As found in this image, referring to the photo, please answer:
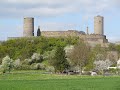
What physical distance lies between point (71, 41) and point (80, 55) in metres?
45.8

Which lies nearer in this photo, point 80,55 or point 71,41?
point 80,55

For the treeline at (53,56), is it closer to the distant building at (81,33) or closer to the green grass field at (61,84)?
the distant building at (81,33)

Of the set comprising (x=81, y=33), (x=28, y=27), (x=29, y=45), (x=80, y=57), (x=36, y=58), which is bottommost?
(x=80, y=57)

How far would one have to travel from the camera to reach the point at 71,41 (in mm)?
144625

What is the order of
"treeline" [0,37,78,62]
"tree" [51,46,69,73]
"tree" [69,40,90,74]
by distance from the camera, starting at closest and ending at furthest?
"tree" [51,46,69,73]
"tree" [69,40,90,74]
"treeline" [0,37,78,62]

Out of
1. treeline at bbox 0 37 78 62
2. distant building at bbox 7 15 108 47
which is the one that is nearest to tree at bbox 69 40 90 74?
treeline at bbox 0 37 78 62

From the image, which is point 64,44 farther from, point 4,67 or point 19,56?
point 4,67

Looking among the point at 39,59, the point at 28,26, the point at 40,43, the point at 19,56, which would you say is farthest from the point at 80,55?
the point at 28,26

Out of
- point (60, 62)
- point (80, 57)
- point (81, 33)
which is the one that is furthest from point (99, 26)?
point (60, 62)

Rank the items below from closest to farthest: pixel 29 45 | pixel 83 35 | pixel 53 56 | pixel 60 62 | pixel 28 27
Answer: pixel 60 62, pixel 53 56, pixel 29 45, pixel 83 35, pixel 28 27

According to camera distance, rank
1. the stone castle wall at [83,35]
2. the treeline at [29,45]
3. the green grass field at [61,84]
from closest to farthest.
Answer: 1. the green grass field at [61,84]
2. the treeline at [29,45]
3. the stone castle wall at [83,35]

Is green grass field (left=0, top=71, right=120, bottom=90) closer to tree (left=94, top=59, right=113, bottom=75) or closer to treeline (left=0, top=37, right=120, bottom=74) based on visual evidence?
treeline (left=0, top=37, right=120, bottom=74)

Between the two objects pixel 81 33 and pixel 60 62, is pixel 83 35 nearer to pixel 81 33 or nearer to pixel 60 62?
pixel 81 33

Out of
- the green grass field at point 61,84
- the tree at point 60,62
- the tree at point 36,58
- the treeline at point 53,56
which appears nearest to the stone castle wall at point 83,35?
the treeline at point 53,56
